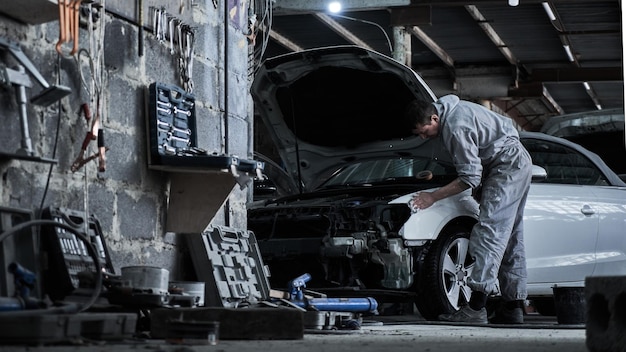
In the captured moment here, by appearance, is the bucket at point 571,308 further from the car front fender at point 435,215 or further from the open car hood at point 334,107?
the open car hood at point 334,107

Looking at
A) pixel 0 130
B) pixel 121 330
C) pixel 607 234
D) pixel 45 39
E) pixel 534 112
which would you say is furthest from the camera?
pixel 534 112

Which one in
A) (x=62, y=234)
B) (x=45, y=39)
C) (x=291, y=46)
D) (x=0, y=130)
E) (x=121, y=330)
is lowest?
(x=121, y=330)

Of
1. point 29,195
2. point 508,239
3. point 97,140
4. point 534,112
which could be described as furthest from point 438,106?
point 534,112

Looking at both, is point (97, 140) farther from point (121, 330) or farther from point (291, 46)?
point (291, 46)

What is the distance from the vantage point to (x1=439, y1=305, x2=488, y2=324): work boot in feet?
26.5

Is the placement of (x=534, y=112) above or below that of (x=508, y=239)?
above

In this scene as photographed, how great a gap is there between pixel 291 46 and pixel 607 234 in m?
10.8

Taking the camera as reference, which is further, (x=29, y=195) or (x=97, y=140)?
(x=97, y=140)

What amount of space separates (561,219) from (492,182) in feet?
3.74

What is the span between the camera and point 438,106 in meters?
8.27

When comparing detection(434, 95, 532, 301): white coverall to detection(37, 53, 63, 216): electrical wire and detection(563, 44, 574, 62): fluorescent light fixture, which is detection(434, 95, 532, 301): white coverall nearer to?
detection(37, 53, 63, 216): electrical wire

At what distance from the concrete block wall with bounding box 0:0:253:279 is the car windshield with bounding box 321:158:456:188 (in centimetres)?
178

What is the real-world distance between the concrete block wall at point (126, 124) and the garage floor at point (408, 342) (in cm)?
112

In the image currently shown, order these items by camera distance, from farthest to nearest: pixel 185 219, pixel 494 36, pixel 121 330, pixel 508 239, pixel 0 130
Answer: pixel 494 36, pixel 508 239, pixel 185 219, pixel 0 130, pixel 121 330
